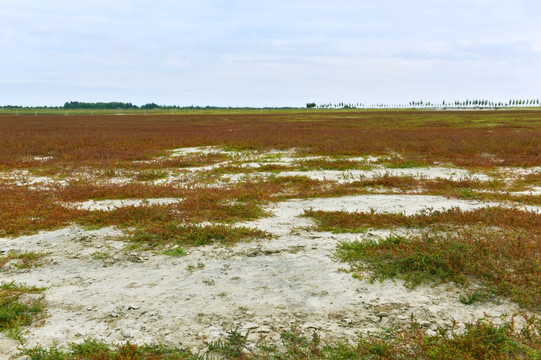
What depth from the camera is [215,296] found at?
5023 mm

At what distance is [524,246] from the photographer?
6.03 m

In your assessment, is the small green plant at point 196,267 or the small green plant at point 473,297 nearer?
the small green plant at point 473,297

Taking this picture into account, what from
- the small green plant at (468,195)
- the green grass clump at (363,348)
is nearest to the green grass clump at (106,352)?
the green grass clump at (363,348)

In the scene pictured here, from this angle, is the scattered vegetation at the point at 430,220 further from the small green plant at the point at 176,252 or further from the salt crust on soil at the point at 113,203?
the salt crust on soil at the point at 113,203

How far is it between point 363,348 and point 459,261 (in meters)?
2.78

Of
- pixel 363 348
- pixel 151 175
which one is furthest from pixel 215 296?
pixel 151 175

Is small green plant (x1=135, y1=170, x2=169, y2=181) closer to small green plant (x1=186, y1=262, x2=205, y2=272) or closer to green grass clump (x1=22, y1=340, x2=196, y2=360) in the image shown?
small green plant (x1=186, y1=262, x2=205, y2=272)

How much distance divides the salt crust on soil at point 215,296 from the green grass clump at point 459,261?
24 centimetres

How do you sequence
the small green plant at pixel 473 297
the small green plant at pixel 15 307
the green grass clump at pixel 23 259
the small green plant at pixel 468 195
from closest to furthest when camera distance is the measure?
the small green plant at pixel 15 307 < the small green plant at pixel 473 297 < the green grass clump at pixel 23 259 < the small green plant at pixel 468 195

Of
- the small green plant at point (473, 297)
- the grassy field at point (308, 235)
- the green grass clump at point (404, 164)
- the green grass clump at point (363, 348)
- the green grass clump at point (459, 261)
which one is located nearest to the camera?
the green grass clump at point (363, 348)

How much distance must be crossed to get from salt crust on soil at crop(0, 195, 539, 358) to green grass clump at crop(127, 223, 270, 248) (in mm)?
341

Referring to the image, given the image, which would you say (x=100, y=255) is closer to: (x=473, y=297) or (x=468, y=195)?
(x=473, y=297)

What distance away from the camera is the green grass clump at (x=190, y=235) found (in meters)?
7.24

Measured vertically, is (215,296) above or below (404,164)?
above
